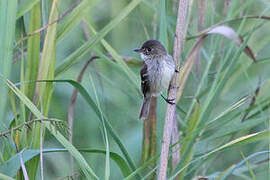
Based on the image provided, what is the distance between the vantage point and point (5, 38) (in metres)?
2.29

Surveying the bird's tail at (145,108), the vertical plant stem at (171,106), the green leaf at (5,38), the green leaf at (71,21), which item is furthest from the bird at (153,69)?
the green leaf at (5,38)

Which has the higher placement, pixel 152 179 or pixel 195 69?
pixel 195 69

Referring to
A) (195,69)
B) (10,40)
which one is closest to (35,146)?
(10,40)

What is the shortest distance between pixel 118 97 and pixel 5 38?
80.6 inches

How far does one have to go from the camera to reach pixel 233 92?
14.0 feet

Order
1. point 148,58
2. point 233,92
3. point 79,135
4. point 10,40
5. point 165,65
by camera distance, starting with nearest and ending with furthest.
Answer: point 10,40
point 165,65
point 148,58
point 79,135
point 233,92

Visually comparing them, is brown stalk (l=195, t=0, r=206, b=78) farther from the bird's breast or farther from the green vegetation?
the bird's breast

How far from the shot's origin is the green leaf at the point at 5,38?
2.27 meters

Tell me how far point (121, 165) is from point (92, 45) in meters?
0.73

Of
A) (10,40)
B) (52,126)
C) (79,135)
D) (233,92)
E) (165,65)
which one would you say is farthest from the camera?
(233,92)


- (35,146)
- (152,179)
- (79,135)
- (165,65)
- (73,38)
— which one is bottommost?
(152,179)

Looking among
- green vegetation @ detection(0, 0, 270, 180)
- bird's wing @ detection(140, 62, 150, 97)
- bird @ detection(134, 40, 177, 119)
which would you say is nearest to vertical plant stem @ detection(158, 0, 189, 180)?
green vegetation @ detection(0, 0, 270, 180)

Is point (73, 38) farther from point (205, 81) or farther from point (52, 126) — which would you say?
point (52, 126)

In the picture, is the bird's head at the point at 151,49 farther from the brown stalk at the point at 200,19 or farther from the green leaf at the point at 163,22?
the green leaf at the point at 163,22
